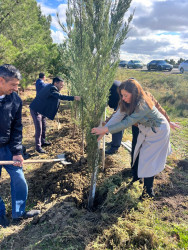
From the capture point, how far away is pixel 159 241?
2.19 metres

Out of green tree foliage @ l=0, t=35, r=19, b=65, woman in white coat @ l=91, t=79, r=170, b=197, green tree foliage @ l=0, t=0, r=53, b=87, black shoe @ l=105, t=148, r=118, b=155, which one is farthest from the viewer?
green tree foliage @ l=0, t=0, r=53, b=87

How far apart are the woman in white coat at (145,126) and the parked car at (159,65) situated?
24715mm

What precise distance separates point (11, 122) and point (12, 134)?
18cm

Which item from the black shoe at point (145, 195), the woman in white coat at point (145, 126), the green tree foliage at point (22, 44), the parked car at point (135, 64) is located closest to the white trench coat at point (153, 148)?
the woman in white coat at point (145, 126)

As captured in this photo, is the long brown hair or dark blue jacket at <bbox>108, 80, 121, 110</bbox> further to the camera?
dark blue jacket at <bbox>108, 80, 121, 110</bbox>

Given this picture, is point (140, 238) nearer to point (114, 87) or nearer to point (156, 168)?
A: point (156, 168)

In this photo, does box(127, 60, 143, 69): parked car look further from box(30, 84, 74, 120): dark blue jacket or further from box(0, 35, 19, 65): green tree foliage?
box(30, 84, 74, 120): dark blue jacket

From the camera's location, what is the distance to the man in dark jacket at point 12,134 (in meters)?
2.12

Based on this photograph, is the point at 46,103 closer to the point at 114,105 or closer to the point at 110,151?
the point at 114,105

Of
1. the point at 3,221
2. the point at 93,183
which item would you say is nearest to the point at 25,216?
the point at 3,221

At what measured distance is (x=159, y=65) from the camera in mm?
25062

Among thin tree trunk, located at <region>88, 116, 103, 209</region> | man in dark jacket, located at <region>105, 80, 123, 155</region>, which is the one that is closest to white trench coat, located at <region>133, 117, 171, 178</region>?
thin tree trunk, located at <region>88, 116, 103, 209</region>

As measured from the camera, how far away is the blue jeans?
2416mm

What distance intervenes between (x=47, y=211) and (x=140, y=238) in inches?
55.2
